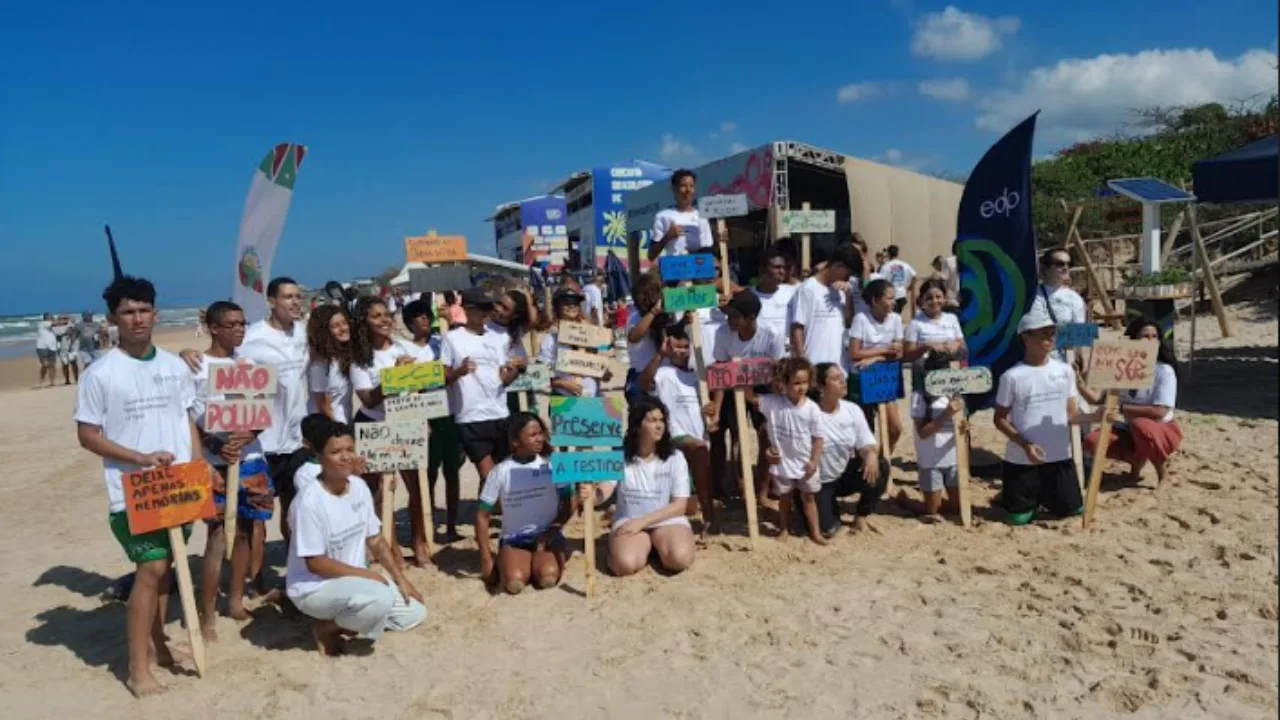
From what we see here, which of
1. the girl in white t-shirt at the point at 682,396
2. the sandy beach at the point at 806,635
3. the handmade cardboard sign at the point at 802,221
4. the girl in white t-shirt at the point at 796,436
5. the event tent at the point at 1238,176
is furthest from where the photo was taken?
the event tent at the point at 1238,176

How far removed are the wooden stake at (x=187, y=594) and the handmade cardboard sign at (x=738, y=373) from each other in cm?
319

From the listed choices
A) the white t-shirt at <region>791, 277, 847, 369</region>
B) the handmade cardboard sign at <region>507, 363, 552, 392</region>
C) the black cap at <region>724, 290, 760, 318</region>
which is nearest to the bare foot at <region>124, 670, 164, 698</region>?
the handmade cardboard sign at <region>507, 363, 552, 392</region>

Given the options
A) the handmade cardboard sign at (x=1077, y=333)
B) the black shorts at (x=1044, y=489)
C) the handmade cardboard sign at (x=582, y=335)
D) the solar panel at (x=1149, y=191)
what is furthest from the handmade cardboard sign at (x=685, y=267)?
the solar panel at (x=1149, y=191)

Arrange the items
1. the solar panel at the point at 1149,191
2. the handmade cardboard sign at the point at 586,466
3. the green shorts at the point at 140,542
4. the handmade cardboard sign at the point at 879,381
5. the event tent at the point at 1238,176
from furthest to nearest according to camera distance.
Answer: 1. the solar panel at the point at 1149,191
2. the event tent at the point at 1238,176
3. the handmade cardboard sign at the point at 879,381
4. the handmade cardboard sign at the point at 586,466
5. the green shorts at the point at 140,542

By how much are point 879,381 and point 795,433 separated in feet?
2.93

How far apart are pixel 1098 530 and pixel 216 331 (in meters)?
5.56

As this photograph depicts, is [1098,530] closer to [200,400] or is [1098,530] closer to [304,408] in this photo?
[304,408]

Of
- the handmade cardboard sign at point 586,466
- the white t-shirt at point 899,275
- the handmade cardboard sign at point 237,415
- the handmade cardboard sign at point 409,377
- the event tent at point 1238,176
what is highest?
the event tent at point 1238,176

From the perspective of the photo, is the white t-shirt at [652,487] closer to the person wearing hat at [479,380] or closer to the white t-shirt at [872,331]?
the person wearing hat at [479,380]

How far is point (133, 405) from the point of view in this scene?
147 inches

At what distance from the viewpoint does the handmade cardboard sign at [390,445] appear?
4.87m

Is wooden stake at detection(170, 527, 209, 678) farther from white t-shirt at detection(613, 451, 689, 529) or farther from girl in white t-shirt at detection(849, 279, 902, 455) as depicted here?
girl in white t-shirt at detection(849, 279, 902, 455)

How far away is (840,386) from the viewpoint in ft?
17.8

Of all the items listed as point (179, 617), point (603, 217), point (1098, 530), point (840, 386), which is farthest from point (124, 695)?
point (603, 217)
